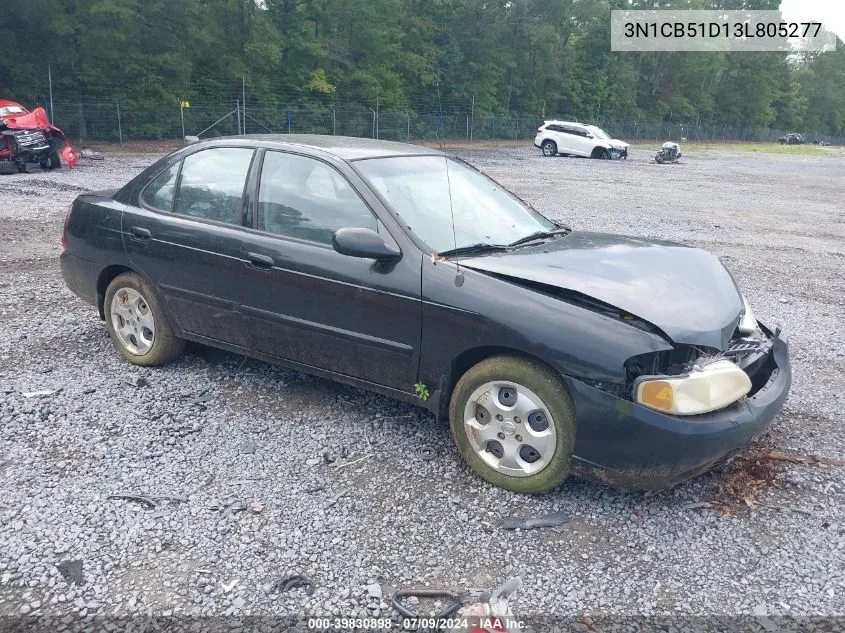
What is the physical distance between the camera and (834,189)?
23.2 m

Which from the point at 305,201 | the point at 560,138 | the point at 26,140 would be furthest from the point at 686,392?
the point at 560,138

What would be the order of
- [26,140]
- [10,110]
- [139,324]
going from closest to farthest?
[139,324], [26,140], [10,110]

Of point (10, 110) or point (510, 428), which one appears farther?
point (10, 110)

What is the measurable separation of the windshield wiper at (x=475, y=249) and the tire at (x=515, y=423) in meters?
0.65

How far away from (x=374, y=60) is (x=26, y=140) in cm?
3187

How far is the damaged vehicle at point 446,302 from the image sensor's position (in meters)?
3.36

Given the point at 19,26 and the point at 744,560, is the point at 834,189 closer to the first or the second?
the point at 744,560

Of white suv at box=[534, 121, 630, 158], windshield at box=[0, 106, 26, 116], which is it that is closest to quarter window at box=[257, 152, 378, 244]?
windshield at box=[0, 106, 26, 116]

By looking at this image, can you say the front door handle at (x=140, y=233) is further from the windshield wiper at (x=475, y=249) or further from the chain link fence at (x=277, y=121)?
the chain link fence at (x=277, y=121)

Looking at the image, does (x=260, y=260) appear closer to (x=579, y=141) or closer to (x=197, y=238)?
(x=197, y=238)

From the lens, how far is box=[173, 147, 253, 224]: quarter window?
4.61 meters

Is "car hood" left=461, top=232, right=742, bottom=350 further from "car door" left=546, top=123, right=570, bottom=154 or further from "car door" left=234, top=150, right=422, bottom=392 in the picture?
"car door" left=546, top=123, right=570, bottom=154

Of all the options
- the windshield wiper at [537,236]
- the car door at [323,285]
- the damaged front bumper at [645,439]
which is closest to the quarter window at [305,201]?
the car door at [323,285]

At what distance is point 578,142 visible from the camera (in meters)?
36.8
